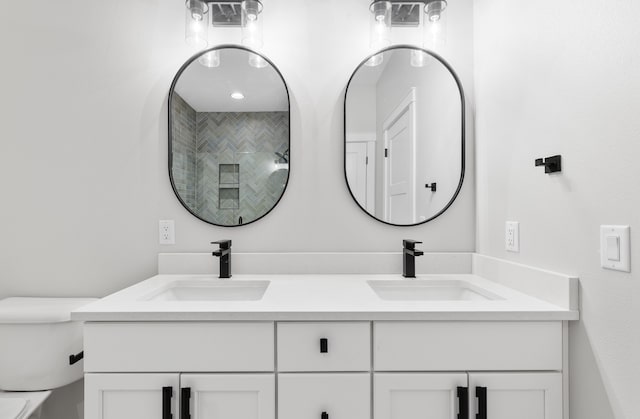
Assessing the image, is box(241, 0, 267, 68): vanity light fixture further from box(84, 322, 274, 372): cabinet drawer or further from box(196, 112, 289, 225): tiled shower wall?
box(84, 322, 274, 372): cabinet drawer

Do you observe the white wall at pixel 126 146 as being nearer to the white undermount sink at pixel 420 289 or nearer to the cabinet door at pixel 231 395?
the white undermount sink at pixel 420 289

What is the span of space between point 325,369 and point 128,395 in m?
0.61

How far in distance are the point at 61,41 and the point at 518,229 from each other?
2.20 meters

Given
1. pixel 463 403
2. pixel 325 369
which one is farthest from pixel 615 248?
pixel 325 369

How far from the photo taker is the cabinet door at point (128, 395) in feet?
3.48

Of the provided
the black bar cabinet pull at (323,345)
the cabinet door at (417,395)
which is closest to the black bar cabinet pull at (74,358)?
the black bar cabinet pull at (323,345)

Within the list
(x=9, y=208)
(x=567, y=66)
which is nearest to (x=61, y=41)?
(x=9, y=208)

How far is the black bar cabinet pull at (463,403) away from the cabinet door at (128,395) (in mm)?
859

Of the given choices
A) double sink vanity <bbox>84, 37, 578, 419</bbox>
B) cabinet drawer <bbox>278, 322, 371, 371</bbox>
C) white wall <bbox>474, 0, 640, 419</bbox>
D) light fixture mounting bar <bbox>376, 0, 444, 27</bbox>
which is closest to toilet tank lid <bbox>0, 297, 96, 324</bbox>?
double sink vanity <bbox>84, 37, 578, 419</bbox>

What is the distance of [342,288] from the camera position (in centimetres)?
137

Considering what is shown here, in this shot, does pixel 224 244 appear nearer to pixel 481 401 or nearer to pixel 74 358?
pixel 74 358

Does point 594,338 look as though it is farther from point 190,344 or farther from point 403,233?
point 190,344

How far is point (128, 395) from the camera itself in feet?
3.51

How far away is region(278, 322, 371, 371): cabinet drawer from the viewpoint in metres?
1.07
